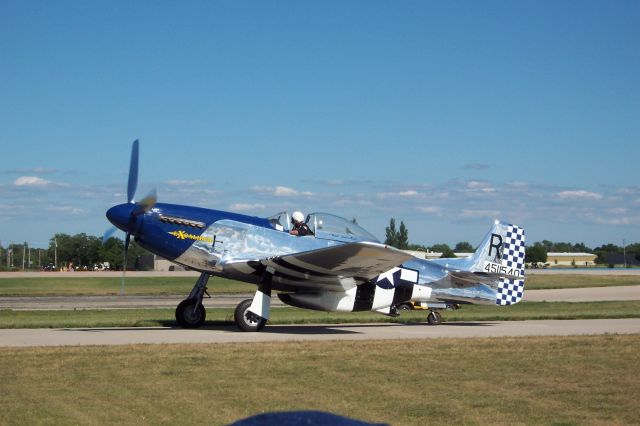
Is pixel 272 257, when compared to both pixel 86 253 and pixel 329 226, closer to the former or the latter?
pixel 329 226

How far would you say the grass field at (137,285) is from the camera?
1831 inches

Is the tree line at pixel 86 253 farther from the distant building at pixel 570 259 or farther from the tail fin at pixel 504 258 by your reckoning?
the tail fin at pixel 504 258

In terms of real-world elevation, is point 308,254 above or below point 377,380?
above

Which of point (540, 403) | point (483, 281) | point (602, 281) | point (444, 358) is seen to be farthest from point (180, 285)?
point (540, 403)

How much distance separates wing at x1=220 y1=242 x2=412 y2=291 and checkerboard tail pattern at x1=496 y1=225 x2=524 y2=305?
15.0ft

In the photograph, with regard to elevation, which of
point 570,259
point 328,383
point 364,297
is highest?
point 570,259

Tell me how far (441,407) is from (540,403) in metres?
1.20

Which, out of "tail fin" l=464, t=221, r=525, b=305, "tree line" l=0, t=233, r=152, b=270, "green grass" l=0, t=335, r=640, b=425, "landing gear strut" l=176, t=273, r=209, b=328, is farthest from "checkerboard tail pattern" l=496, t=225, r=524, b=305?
"tree line" l=0, t=233, r=152, b=270

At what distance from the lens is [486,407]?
912 centimetres

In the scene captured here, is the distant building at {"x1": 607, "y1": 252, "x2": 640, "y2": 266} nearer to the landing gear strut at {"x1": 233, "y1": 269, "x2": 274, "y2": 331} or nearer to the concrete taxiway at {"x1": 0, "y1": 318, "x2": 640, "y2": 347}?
the concrete taxiway at {"x1": 0, "y1": 318, "x2": 640, "y2": 347}

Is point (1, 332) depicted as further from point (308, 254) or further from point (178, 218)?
point (308, 254)

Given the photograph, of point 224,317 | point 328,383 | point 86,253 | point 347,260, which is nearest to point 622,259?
point 86,253

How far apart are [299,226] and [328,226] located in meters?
0.64

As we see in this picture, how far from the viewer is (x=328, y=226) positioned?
18344 millimetres
